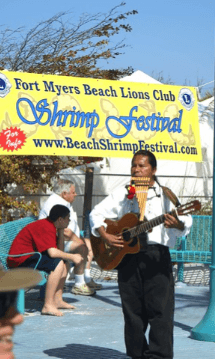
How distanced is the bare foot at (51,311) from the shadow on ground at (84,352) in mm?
1501

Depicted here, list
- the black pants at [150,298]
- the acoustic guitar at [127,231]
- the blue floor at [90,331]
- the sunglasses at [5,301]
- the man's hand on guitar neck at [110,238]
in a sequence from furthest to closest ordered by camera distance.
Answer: the blue floor at [90,331], the man's hand on guitar neck at [110,238], the black pants at [150,298], the acoustic guitar at [127,231], the sunglasses at [5,301]

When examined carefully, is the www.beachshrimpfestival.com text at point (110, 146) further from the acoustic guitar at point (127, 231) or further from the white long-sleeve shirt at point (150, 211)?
the white long-sleeve shirt at point (150, 211)

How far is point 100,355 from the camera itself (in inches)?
258

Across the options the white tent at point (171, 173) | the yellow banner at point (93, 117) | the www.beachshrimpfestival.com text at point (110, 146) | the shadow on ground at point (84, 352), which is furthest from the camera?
the white tent at point (171, 173)

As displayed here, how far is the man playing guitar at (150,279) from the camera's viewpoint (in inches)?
221

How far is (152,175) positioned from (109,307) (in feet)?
11.9

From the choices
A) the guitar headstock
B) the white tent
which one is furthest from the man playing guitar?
the white tent

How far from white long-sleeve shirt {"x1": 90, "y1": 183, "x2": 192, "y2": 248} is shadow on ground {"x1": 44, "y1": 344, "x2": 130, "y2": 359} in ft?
3.90

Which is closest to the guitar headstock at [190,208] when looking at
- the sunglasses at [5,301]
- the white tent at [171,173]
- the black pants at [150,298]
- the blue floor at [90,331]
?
the black pants at [150,298]

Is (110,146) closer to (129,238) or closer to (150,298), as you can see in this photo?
(129,238)

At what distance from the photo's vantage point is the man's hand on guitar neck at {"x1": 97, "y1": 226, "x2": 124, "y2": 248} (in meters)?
5.83

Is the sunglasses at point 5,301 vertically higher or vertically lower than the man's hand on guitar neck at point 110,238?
lower

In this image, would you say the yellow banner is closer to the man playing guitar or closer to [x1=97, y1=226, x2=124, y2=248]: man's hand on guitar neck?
[x1=97, y1=226, x2=124, y2=248]: man's hand on guitar neck

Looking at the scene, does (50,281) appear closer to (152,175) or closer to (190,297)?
(190,297)
